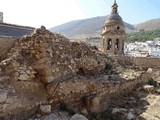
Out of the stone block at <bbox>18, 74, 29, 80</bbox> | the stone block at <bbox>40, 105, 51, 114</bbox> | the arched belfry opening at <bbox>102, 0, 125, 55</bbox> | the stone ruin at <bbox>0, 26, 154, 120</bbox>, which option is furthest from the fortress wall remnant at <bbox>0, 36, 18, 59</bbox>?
the arched belfry opening at <bbox>102, 0, 125, 55</bbox>

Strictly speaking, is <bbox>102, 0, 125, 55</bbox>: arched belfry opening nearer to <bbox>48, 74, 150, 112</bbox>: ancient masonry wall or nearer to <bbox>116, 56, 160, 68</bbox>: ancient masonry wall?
<bbox>116, 56, 160, 68</bbox>: ancient masonry wall

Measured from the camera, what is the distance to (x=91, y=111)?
7145mm

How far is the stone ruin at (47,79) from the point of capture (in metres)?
5.86

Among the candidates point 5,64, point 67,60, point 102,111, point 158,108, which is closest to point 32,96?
point 5,64

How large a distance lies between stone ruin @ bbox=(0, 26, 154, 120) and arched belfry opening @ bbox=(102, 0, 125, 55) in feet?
56.9

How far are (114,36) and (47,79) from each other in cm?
1947

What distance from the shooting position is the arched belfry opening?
25.3m

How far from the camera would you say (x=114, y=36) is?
25359mm

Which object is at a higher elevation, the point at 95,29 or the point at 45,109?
the point at 95,29

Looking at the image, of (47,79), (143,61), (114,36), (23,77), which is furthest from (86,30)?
(23,77)

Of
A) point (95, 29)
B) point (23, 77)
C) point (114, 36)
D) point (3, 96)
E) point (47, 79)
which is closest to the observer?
point (3, 96)

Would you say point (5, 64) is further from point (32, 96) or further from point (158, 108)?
point (158, 108)

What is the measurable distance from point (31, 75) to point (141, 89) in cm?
488

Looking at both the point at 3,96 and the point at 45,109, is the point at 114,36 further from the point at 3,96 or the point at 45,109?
the point at 3,96
